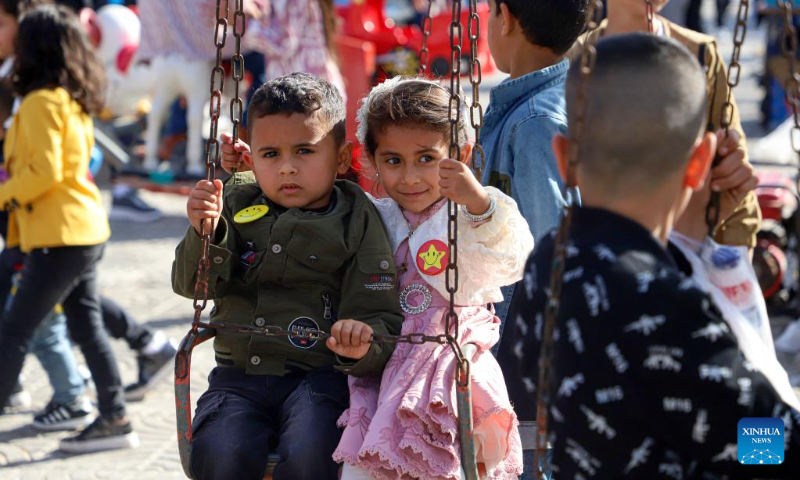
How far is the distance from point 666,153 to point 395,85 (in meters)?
1.21

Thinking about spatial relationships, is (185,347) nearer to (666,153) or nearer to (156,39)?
(666,153)

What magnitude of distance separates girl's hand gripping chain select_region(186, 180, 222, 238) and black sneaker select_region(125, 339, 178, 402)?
265cm

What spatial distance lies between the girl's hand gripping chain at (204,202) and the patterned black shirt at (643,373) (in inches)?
42.4

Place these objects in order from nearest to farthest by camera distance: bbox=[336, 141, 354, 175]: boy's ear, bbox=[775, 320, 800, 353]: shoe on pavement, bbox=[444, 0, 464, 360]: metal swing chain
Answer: bbox=[444, 0, 464, 360]: metal swing chain < bbox=[336, 141, 354, 175]: boy's ear < bbox=[775, 320, 800, 353]: shoe on pavement

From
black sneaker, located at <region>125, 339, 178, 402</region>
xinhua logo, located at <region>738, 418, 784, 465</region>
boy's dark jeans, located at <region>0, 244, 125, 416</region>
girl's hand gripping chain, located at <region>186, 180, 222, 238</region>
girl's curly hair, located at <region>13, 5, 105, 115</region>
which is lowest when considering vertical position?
black sneaker, located at <region>125, 339, 178, 402</region>

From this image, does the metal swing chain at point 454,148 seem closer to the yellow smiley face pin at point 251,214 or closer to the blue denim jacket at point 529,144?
the blue denim jacket at point 529,144

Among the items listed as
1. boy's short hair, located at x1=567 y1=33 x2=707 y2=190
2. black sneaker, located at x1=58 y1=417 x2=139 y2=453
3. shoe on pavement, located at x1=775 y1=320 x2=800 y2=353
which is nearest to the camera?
boy's short hair, located at x1=567 y1=33 x2=707 y2=190

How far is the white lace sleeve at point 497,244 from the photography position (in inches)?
106

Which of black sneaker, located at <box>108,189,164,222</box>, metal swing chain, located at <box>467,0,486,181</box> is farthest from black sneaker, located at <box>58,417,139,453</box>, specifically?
black sneaker, located at <box>108,189,164,222</box>

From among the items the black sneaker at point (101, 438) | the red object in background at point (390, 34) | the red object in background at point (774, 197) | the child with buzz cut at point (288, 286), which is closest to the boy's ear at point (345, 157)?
the child with buzz cut at point (288, 286)

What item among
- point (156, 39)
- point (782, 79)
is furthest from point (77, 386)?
point (782, 79)

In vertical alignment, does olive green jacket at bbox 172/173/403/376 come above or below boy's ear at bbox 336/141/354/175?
below

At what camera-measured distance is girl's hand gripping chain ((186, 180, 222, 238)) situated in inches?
105

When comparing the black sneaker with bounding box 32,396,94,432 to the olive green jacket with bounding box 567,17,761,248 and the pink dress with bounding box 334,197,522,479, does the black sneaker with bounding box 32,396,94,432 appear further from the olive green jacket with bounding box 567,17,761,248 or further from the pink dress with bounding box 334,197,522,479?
the olive green jacket with bounding box 567,17,761,248
